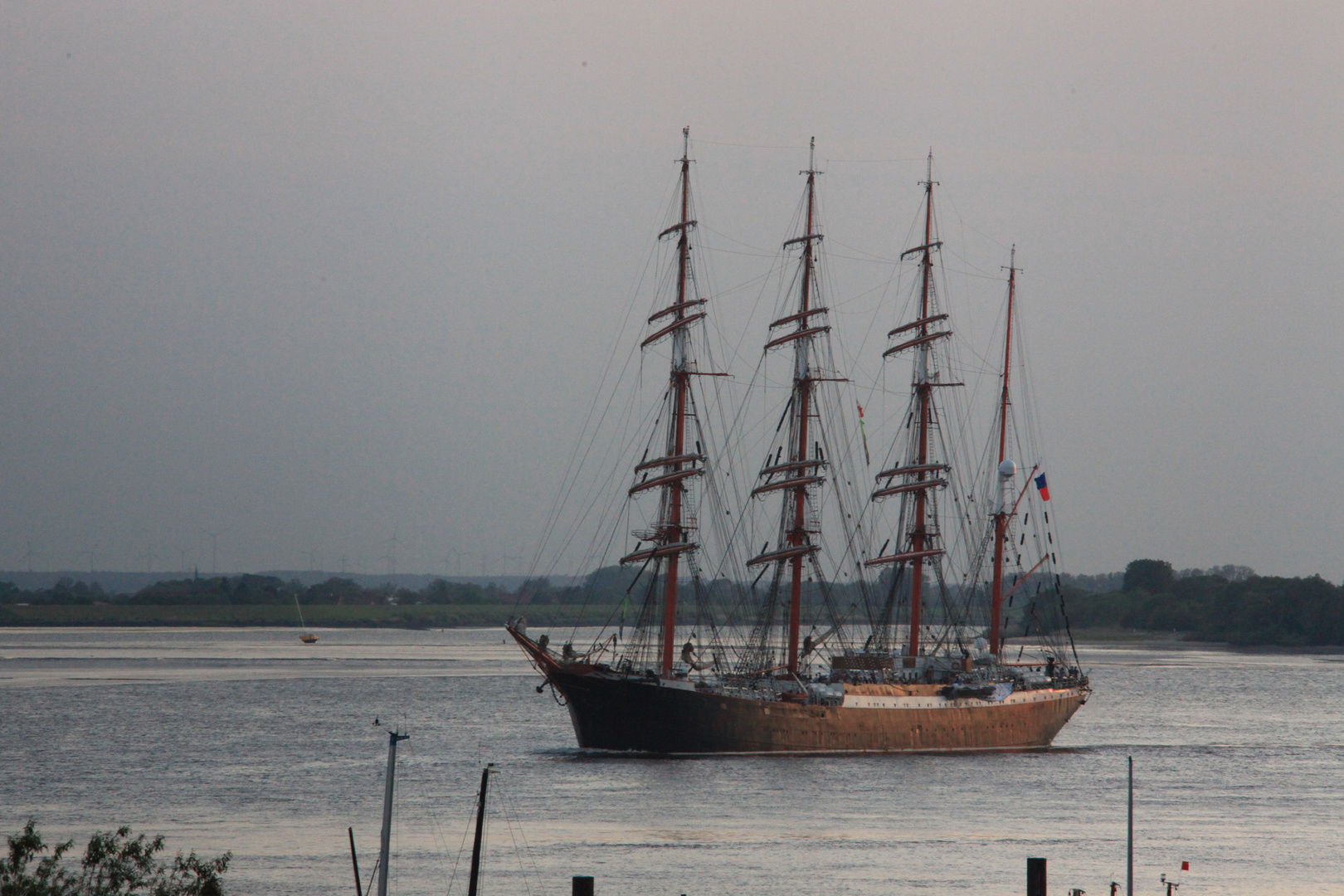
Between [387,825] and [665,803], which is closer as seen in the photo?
[387,825]

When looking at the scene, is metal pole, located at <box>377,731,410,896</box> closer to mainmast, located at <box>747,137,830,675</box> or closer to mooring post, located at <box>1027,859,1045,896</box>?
mooring post, located at <box>1027,859,1045,896</box>

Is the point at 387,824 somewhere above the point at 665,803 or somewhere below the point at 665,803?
above

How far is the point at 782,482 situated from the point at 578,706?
1730 cm

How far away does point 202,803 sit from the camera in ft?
228

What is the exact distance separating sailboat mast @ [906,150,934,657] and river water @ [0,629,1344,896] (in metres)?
13.1

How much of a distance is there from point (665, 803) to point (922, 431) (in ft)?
132

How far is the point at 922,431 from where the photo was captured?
103188 mm

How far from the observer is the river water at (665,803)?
2152 inches

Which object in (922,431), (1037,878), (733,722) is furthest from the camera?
(922,431)

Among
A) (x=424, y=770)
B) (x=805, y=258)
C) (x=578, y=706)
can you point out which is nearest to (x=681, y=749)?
(x=578, y=706)

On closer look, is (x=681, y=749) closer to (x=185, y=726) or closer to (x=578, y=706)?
(x=578, y=706)

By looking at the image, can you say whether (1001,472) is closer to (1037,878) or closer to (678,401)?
(678,401)

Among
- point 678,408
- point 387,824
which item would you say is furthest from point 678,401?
point 387,824

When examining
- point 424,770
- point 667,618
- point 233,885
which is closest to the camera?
point 233,885
